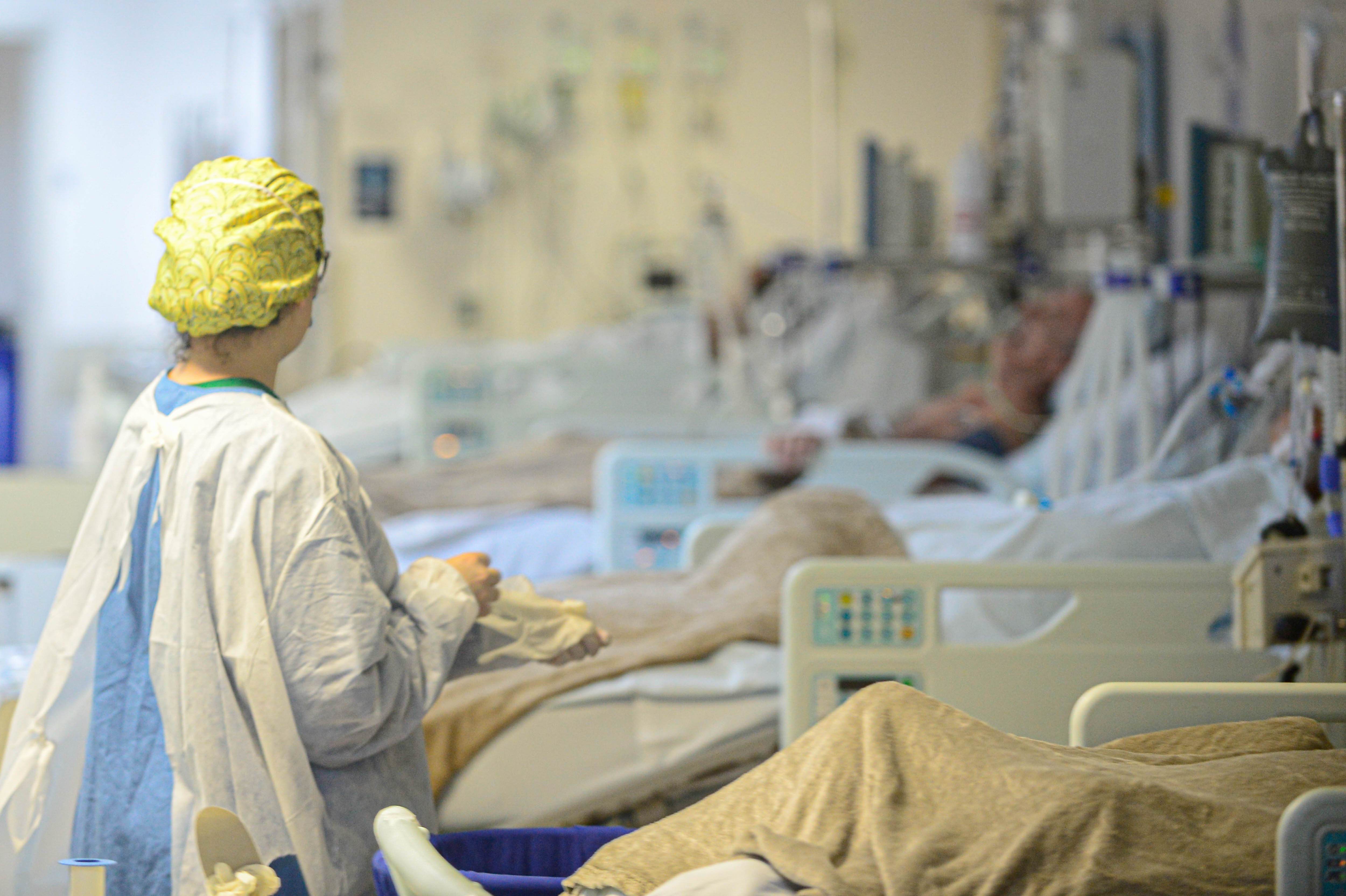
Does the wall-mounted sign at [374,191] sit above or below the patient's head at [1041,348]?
above

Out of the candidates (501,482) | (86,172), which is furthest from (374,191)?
(501,482)

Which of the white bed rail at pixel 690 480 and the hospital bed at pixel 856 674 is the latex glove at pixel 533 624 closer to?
the hospital bed at pixel 856 674

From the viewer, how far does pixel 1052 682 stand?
1.67 m

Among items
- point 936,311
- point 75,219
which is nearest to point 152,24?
point 75,219

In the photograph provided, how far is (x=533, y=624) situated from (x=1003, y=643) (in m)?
0.63

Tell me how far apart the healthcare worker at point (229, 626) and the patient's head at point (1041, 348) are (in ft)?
7.16

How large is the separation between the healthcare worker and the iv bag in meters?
0.91

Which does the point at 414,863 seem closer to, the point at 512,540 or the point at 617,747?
the point at 617,747

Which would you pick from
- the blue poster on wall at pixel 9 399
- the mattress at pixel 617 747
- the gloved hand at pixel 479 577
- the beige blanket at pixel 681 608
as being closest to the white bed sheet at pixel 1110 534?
the beige blanket at pixel 681 608

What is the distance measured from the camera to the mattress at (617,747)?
167 cm

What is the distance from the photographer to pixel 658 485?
2.81 meters

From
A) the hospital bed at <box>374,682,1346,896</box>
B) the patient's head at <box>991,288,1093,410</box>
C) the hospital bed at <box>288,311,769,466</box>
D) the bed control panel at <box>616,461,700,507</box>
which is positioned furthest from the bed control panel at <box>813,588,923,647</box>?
the hospital bed at <box>288,311,769,466</box>

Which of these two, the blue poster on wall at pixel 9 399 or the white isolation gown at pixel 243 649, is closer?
the white isolation gown at pixel 243 649

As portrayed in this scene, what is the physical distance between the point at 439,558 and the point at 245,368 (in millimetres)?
255
